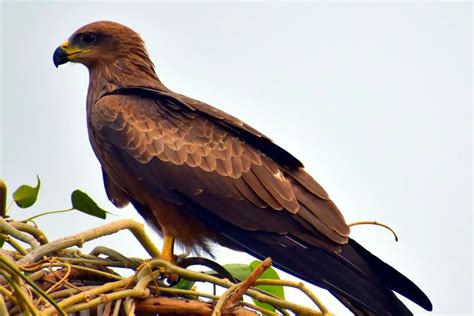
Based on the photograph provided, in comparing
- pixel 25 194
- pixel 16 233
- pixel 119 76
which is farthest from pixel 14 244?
pixel 119 76

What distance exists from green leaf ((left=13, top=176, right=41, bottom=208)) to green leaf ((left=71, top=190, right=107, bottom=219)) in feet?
0.52

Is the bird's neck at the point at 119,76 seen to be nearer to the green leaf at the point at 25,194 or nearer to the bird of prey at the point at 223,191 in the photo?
the bird of prey at the point at 223,191

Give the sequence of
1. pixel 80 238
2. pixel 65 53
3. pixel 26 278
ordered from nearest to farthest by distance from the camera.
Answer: pixel 26 278 < pixel 80 238 < pixel 65 53

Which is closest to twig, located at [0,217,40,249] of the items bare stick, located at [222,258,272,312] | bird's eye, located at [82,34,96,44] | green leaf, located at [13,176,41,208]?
green leaf, located at [13,176,41,208]

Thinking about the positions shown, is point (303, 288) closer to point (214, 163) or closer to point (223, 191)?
point (223, 191)

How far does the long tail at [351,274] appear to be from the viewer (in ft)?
12.5

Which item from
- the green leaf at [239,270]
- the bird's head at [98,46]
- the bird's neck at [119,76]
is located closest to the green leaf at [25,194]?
the green leaf at [239,270]

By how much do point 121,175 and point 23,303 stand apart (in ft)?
8.45

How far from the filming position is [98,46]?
5.87 meters

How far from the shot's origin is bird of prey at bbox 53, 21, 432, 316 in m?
4.12

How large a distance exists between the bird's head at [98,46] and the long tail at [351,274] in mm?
2043

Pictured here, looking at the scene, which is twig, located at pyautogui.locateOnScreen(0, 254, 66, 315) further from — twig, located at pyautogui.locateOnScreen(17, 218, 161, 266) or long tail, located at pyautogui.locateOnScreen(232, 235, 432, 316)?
long tail, located at pyautogui.locateOnScreen(232, 235, 432, 316)

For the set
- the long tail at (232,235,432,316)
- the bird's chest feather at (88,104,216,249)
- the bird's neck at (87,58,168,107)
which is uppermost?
the bird's neck at (87,58,168,107)

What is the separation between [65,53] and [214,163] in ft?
5.25
